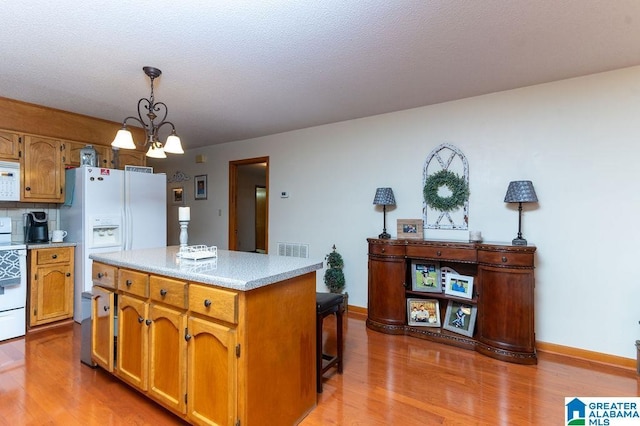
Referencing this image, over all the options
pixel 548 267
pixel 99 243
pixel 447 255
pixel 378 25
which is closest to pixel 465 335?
pixel 447 255

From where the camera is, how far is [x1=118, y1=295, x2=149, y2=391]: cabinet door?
6.61 feet

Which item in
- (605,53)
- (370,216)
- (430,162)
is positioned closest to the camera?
(605,53)

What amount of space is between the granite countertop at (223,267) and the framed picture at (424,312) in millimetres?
1725

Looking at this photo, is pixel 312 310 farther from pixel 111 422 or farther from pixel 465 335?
pixel 465 335

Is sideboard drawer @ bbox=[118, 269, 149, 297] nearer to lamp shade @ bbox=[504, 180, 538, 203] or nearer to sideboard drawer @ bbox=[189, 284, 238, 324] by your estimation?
sideboard drawer @ bbox=[189, 284, 238, 324]

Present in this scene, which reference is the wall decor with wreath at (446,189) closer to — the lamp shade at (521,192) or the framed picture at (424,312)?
the lamp shade at (521,192)

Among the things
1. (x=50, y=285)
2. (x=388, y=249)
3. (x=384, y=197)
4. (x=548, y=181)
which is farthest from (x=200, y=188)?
(x=548, y=181)

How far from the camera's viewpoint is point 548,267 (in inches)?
114

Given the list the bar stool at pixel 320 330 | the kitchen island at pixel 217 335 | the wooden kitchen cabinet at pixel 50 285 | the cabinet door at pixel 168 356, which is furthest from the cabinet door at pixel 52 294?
the bar stool at pixel 320 330

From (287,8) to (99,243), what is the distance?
333cm

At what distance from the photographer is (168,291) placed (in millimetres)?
1851

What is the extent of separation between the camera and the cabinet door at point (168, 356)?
5.88 feet

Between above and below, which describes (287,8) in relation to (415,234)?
above

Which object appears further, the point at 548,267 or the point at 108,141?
the point at 108,141
